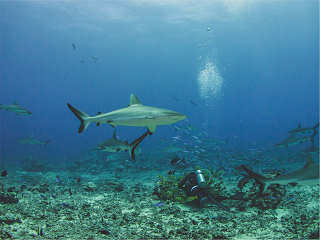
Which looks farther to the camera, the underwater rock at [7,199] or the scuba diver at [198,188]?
the underwater rock at [7,199]

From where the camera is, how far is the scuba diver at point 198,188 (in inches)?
266

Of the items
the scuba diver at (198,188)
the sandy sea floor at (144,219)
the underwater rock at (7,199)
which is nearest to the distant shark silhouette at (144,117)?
the sandy sea floor at (144,219)

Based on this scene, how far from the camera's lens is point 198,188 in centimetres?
692

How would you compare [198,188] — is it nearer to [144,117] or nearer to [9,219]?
[144,117]

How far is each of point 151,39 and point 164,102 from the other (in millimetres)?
119738

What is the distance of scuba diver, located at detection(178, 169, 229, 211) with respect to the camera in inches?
266

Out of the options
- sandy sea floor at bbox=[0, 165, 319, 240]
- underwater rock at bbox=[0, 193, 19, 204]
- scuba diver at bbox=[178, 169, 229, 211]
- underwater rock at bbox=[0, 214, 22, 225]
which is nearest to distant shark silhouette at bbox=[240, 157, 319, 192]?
sandy sea floor at bbox=[0, 165, 319, 240]

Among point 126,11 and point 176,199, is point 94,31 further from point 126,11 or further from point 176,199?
point 176,199

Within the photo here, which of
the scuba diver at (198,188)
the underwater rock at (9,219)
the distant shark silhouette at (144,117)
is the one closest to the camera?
the distant shark silhouette at (144,117)

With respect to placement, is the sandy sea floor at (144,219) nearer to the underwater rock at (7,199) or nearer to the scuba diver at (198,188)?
the underwater rock at (7,199)

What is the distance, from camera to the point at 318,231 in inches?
205

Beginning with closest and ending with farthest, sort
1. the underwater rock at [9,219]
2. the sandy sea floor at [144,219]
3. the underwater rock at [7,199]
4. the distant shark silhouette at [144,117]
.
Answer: the distant shark silhouette at [144,117], the sandy sea floor at [144,219], the underwater rock at [9,219], the underwater rock at [7,199]

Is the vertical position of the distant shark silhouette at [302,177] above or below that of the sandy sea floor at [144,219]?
above

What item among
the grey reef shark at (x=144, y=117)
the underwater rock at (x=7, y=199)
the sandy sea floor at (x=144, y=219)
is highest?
the grey reef shark at (x=144, y=117)
